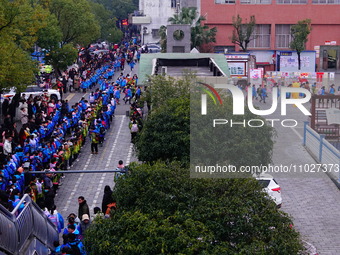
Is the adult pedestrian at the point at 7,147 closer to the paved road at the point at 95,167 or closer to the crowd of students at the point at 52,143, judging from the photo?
the crowd of students at the point at 52,143

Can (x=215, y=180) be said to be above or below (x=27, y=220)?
above

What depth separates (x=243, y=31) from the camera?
2141 inches

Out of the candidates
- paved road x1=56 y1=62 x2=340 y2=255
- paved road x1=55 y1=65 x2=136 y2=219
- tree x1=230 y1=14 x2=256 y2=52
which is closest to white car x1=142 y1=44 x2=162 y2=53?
tree x1=230 y1=14 x2=256 y2=52

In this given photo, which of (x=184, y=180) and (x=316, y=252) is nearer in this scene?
(x=184, y=180)

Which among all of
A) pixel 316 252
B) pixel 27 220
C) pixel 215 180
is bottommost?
pixel 316 252

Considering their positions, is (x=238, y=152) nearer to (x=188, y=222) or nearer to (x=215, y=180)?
(x=215, y=180)

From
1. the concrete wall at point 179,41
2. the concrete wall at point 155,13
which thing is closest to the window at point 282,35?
the concrete wall at point 179,41

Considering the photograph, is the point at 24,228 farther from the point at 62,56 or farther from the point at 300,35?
the point at 300,35

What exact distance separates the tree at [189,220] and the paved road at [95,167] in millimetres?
7843

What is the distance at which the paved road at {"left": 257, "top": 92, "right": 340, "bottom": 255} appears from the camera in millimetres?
17453

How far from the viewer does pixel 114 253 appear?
10.4m

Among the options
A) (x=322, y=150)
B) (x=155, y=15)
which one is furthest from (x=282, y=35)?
(x=322, y=150)

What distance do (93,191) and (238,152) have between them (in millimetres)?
6198

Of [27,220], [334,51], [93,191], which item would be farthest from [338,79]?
[27,220]
